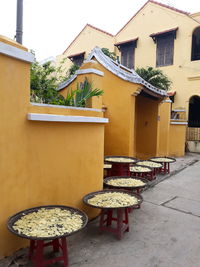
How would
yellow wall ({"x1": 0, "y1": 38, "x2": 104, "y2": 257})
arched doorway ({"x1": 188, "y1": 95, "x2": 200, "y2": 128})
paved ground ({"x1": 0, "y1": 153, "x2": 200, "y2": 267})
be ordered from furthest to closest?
1. arched doorway ({"x1": 188, "y1": 95, "x2": 200, "y2": 128})
2. paved ground ({"x1": 0, "y1": 153, "x2": 200, "y2": 267})
3. yellow wall ({"x1": 0, "y1": 38, "x2": 104, "y2": 257})

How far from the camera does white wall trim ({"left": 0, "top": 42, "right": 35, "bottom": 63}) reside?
2.69m

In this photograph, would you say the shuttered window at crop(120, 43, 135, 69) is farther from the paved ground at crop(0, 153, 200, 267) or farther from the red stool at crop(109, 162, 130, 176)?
the paved ground at crop(0, 153, 200, 267)

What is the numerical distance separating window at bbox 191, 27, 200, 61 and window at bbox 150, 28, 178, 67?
4.37 feet

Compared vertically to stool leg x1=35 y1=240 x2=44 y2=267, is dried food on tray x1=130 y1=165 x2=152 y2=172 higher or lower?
higher

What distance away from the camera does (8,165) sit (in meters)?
2.86

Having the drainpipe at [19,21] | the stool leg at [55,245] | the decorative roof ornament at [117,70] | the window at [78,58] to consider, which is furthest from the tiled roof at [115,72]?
the window at [78,58]

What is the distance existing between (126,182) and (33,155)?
2.38 meters

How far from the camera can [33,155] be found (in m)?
3.15

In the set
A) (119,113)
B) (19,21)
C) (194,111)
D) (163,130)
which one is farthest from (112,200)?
(194,111)

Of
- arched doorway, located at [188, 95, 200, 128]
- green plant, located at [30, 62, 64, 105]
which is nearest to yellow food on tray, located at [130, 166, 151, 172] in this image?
green plant, located at [30, 62, 64, 105]

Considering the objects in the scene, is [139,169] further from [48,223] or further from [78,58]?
[78,58]

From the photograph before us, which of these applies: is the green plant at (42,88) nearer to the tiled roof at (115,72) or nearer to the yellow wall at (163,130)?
the tiled roof at (115,72)

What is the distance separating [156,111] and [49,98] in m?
5.60

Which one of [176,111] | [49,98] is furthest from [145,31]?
[49,98]
